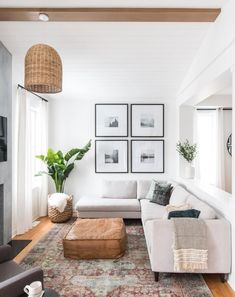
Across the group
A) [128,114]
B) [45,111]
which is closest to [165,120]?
[128,114]

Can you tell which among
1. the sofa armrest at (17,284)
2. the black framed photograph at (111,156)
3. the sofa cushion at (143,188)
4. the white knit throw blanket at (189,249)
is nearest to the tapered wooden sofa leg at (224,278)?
the white knit throw blanket at (189,249)

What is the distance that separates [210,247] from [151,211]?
57.3 inches

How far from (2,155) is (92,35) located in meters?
2.04

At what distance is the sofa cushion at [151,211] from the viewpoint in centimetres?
378

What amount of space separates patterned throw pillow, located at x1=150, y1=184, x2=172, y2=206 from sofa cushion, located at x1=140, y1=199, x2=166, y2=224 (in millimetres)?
110

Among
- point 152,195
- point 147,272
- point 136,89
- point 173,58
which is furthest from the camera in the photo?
point 136,89

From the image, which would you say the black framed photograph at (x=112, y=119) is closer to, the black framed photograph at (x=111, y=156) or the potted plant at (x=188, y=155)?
the black framed photograph at (x=111, y=156)

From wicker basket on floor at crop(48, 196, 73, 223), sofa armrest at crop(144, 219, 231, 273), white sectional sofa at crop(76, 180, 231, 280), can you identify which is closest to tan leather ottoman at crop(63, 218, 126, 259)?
white sectional sofa at crop(76, 180, 231, 280)

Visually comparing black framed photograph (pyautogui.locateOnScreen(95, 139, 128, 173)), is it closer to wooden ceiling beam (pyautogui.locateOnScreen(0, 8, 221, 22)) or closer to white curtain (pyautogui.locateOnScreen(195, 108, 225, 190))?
white curtain (pyautogui.locateOnScreen(195, 108, 225, 190))

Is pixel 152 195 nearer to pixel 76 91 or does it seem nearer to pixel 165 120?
pixel 165 120

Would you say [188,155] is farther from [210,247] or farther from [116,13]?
[116,13]

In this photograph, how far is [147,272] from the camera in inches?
115

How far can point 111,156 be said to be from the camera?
18.6ft

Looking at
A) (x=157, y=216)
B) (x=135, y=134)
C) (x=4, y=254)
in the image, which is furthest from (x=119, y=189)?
(x=4, y=254)
